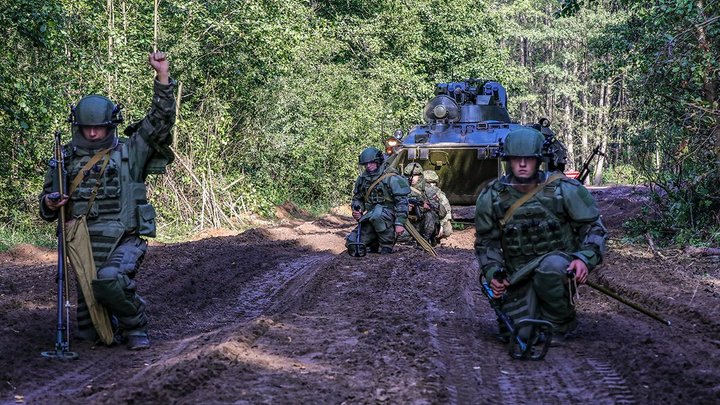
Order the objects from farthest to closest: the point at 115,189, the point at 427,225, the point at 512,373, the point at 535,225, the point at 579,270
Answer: the point at 427,225, the point at 115,189, the point at 535,225, the point at 579,270, the point at 512,373

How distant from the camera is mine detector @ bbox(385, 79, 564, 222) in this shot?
1922 centimetres

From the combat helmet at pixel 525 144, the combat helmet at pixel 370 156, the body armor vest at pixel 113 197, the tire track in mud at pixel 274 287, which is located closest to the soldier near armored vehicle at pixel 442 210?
the combat helmet at pixel 370 156

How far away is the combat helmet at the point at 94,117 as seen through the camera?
25.1 feet

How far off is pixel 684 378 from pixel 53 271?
332 inches

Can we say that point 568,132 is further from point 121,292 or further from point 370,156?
point 121,292

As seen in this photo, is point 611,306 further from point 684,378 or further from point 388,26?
point 388,26

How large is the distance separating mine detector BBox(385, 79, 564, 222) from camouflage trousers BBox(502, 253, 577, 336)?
11205 mm

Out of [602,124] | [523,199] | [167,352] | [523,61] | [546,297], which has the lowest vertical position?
[602,124]

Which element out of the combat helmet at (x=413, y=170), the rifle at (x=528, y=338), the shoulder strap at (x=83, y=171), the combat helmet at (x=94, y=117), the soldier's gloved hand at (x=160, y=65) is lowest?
the rifle at (x=528, y=338)

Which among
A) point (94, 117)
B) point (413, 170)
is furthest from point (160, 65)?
point (413, 170)

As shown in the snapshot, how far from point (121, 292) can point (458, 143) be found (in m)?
12.6

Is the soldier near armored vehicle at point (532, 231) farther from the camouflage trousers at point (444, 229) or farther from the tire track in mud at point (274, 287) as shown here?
the camouflage trousers at point (444, 229)

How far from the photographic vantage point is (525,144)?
7.41 metres

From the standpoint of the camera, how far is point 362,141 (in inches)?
1184
